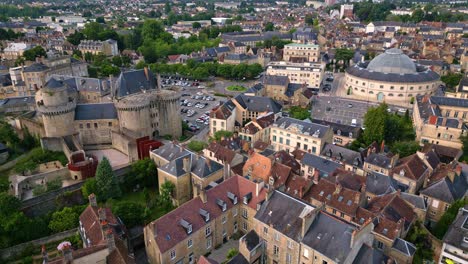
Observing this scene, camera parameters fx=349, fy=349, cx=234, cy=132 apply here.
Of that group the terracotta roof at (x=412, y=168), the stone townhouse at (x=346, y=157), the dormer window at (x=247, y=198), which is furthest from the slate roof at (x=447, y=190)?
the dormer window at (x=247, y=198)

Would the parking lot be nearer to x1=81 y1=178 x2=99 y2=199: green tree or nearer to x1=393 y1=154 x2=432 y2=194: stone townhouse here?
x1=81 y1=178 x2=99 y2=199: green tree

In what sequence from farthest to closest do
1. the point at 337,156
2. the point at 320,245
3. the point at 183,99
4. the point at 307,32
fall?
the point at 307,32 → the point at 183,99 → the point at 337,156 → the point at 320,245

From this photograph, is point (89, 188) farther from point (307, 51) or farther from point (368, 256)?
point (307, 51)

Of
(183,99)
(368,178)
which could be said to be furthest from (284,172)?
(183,99)

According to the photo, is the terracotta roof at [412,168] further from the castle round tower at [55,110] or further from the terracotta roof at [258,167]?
the castle round tower at [55,110]

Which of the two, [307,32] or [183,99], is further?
[307,32]

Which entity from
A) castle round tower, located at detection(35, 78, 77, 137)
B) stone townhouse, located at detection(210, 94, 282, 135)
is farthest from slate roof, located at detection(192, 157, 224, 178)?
castle round tower, located at detection(35, 78, 77, 137)

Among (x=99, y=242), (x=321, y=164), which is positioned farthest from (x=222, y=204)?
(x=321, y=164)

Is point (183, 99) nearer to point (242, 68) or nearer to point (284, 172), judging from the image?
point (242, 68)
